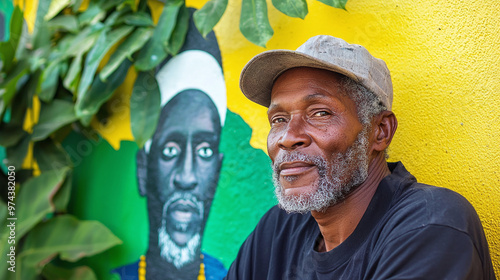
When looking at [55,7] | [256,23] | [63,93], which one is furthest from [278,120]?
[55,7]

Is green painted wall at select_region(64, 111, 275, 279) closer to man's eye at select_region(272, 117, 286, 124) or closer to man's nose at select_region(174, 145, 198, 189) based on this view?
→ man's nose at select_region(174, 145, 198, 189)

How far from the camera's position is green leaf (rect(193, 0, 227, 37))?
219 cm

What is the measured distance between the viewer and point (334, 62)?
5.10 ft

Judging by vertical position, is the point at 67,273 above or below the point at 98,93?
below

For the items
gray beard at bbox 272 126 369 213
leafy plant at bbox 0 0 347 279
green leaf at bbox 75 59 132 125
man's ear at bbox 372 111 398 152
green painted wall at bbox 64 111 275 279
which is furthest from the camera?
green leaf at bbox 75 59 132 125

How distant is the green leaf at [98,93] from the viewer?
2678 mm

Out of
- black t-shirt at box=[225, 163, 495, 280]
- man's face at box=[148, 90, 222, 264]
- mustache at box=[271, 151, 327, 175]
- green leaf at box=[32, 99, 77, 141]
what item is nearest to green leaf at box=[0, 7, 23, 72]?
green leaf at box=[32, 99, 77, 141]

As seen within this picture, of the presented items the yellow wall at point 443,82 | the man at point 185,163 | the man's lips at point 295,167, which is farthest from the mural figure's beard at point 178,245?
the yellow wall at point 443,82

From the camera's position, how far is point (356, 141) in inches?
62.5

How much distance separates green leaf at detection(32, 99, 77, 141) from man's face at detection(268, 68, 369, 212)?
1726 millimetres

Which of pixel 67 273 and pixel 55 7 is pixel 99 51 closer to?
pixel 55 7

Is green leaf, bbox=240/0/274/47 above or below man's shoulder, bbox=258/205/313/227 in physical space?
above

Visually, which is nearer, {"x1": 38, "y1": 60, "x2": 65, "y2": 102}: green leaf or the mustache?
the mustache

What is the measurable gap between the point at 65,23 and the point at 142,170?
1115 mm
